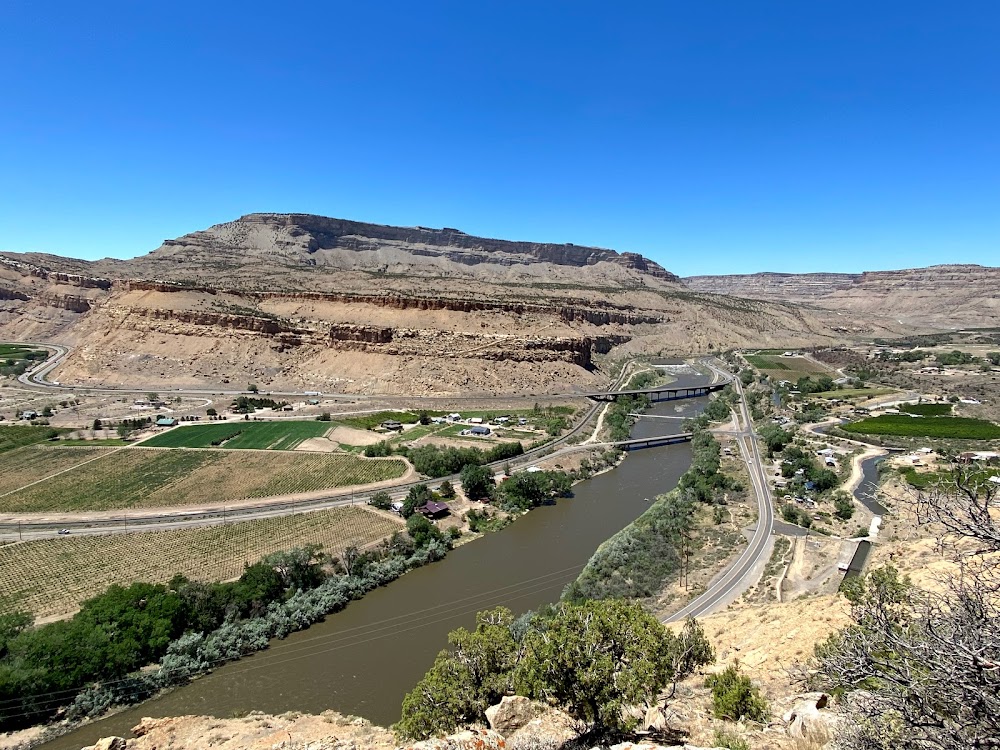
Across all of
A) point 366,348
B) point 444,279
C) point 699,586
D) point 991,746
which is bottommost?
point 699,586

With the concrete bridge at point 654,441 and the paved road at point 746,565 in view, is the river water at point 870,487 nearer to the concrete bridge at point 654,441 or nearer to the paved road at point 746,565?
the paved road at point 746,565

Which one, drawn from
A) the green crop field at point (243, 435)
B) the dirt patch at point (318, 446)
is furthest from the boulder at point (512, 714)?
the green crop field at point (243, 435)

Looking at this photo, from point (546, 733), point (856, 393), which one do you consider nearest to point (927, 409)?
point (856, 393)

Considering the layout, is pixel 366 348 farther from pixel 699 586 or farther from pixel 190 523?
pixel 699 586

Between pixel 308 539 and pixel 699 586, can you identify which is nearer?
pixel 699 586

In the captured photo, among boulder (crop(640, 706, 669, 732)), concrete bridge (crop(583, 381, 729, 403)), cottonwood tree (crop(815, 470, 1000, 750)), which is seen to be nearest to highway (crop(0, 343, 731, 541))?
boulder (crop(640, 706, 669, 732))

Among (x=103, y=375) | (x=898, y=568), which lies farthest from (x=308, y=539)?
(x=103, y=375)

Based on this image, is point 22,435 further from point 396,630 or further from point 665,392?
point 665,392
